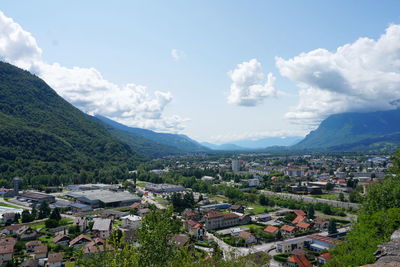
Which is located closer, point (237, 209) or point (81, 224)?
point (81, 224)

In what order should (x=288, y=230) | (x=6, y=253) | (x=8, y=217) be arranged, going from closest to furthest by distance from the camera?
1. (x=6, y=253)
2. (x=288, y=230)
3. (x=8, y=217)

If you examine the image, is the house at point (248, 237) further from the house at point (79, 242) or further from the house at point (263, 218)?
the house at point (79, 242)

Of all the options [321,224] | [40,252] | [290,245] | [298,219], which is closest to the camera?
[40,252]

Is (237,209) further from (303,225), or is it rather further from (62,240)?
(62,240)

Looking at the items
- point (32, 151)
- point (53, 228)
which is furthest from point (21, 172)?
point (53, 228)

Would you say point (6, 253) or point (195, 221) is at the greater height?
point (6, 253)

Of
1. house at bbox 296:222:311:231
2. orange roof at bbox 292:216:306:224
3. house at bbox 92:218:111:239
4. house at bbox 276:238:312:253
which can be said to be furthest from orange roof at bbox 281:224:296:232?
house at bbox 92:218:111:239

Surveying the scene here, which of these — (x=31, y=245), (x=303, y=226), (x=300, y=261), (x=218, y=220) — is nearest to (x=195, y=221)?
(x=218, y=220)
